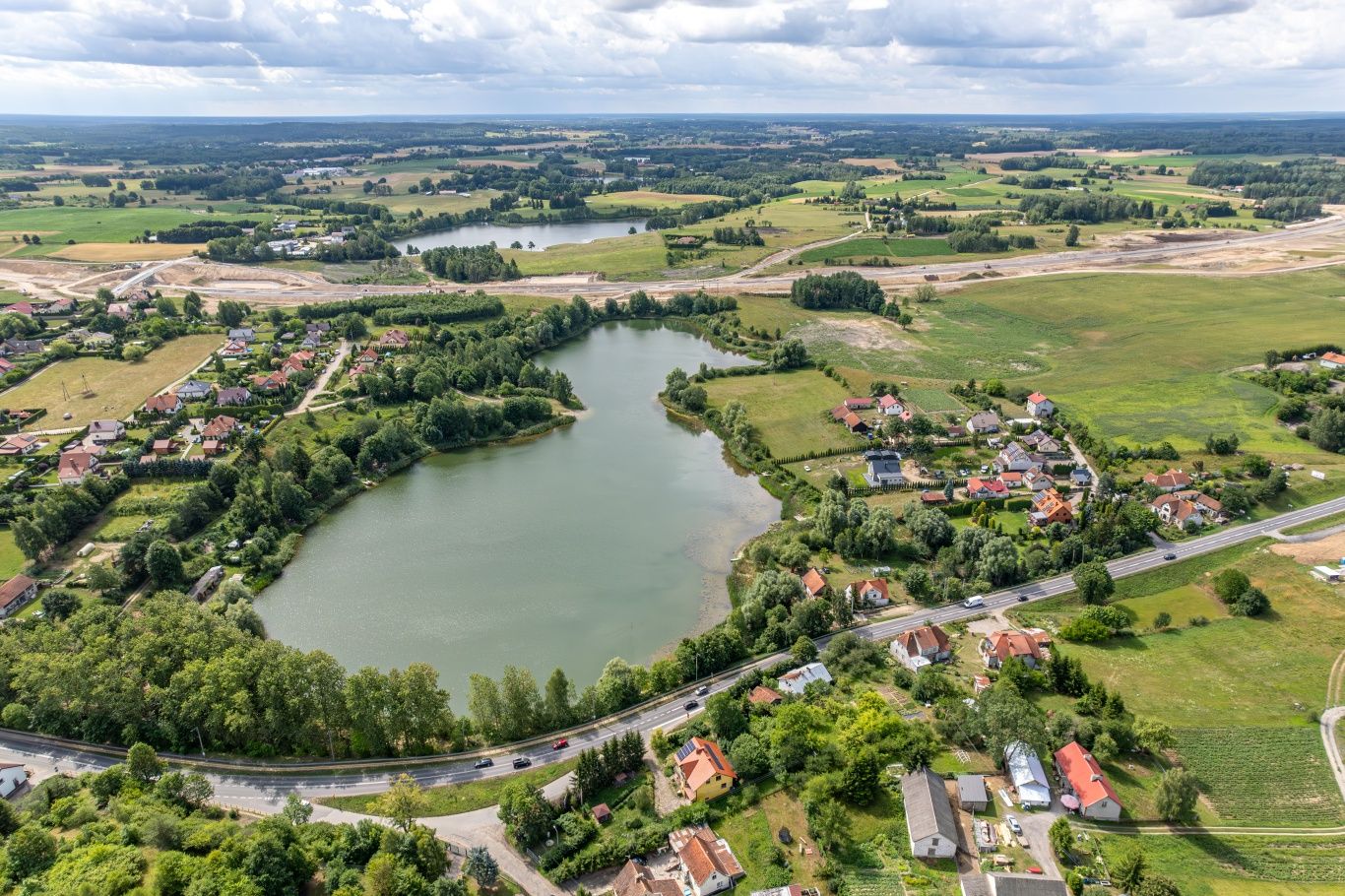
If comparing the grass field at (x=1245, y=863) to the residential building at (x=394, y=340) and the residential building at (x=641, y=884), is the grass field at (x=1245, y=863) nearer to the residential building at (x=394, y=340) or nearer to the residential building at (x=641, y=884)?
the residential building at (x=641, y=884)

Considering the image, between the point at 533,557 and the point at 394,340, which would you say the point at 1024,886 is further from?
the point at 394,340

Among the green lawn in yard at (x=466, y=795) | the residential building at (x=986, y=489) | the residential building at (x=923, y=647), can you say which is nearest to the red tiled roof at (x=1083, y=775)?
the residential building at (x=923, y=647)

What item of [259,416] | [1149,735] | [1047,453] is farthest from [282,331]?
[1149,735]

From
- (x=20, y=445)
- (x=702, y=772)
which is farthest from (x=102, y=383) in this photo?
(x=702, y=772)

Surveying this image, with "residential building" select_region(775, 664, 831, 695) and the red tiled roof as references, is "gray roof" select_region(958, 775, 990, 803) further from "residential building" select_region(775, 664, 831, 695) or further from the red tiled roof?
"residential building" select_region(775, 664, 831, 695)

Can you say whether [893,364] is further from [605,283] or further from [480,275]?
[480,275]

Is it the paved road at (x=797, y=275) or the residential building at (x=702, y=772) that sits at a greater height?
the paved road at (x=797, y=275)
